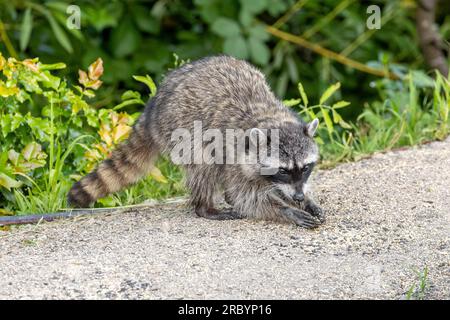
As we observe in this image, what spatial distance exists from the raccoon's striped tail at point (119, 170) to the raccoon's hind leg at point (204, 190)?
1.37 feet

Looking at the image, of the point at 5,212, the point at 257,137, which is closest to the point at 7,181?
the point at 5,212

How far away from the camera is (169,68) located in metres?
7.70

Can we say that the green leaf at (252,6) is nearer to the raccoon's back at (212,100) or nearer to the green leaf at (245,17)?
the green leaf at (245,17)

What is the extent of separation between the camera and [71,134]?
6242mm

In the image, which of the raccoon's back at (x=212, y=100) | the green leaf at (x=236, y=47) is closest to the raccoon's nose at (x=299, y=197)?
the raccoon's back at (x=212, y=100)

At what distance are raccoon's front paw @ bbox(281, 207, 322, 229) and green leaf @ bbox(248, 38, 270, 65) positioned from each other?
2.43m

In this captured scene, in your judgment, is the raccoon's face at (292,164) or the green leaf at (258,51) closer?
the raccoon's face at (292,164)

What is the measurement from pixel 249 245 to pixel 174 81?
157cm

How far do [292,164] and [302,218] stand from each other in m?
0.36

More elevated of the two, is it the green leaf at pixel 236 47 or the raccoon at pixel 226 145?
the green leaf at pixel 236 47

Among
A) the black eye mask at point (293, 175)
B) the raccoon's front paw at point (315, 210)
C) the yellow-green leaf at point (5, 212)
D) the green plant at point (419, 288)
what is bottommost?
the green plant at point (419, 288)

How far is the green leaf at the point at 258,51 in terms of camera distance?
7555 mm

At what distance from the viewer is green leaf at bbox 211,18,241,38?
24.6ft

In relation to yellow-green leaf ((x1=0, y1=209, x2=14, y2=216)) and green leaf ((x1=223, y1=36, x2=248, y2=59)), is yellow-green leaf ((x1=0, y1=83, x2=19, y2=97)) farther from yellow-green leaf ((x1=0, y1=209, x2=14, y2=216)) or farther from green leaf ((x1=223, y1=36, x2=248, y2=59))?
green leaf ((x1=223, y1=36, x2=248, y2=59))
